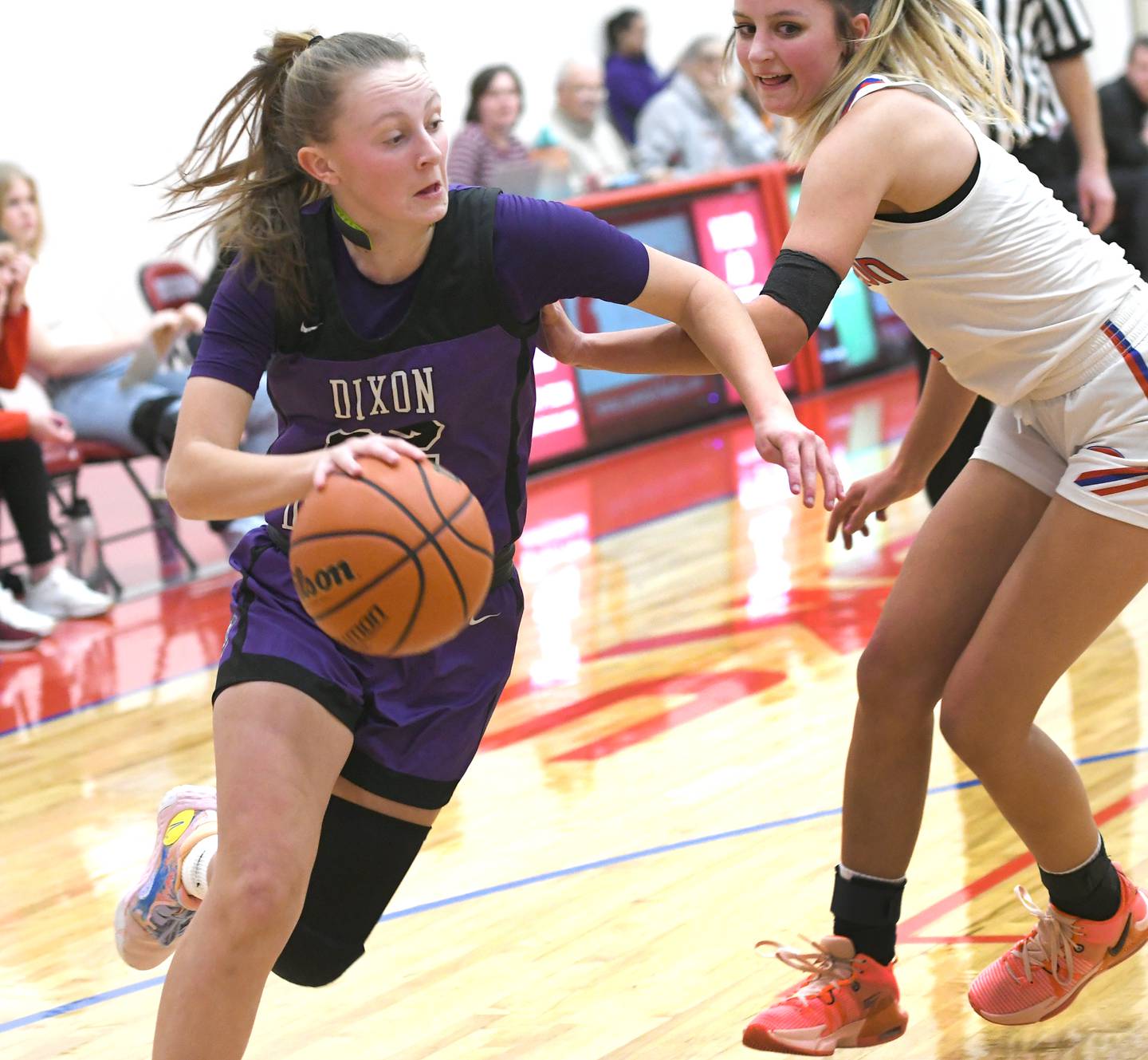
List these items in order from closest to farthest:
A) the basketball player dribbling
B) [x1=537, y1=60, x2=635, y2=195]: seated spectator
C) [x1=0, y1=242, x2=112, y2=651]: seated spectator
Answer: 1. the basketball player dribbling
2. [x1=0, y1=242, x2=112, y2=651]: seated spectator
3. [x1=537, y1=60, x2=635, y2=195]: seated spectator

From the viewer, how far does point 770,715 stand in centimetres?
499

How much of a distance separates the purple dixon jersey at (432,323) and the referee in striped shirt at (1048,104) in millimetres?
2722

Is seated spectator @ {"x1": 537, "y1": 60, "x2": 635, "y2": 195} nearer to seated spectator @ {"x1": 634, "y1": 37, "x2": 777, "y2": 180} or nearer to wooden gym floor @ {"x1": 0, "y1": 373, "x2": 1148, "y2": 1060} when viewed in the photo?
seated spectator @ {"x1": 634, "y1": 37, "x2": 777, "y2": 180}

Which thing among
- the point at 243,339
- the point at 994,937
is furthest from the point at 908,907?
the point at 243,339

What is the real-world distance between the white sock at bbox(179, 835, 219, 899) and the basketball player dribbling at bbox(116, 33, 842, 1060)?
0.25 metres

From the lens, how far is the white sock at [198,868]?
3000 millimetres

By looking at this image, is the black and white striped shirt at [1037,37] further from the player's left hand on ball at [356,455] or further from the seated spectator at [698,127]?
the seated spectator at [698,127]

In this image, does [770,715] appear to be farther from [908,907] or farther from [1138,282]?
[1138,282]

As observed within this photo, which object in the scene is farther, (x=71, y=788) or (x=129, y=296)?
(x=129, y=296)

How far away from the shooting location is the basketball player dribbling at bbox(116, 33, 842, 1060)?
250 centimetres

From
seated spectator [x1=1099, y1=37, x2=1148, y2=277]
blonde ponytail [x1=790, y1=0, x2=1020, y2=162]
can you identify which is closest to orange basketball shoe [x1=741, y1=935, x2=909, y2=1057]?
blonde ponytail [x1=790, y1=0, x2=1020, y2=162]

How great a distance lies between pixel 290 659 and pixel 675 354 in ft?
2.84

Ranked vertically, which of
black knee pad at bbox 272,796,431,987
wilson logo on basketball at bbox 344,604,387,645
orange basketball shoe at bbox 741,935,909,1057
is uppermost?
wilson logo on basketball at bbox 344,604,387,645

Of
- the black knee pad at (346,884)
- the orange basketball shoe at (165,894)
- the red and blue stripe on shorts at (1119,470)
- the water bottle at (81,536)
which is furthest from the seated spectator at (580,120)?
the black knee pad at (346,884)
